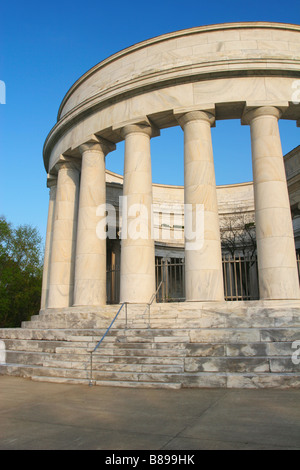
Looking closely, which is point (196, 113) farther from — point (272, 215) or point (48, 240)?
point (48, 240)

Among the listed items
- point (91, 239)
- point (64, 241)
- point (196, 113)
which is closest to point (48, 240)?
point (64, 241)

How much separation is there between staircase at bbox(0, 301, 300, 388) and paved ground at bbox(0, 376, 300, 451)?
956 millimetres

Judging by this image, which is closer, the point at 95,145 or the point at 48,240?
the point at 95,145

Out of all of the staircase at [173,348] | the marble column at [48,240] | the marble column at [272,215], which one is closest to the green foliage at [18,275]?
the marble column at [48,240]

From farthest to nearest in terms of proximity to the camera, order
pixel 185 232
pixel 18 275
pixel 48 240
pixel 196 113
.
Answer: pixel 18 275 < pixel 48 240 < pixel 196 113 < pixel 185 232

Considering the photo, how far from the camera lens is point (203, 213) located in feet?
77.7

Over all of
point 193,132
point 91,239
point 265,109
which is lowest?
point 91,239

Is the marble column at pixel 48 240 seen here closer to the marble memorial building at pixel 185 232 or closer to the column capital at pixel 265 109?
the marble memorial building at pixel 185 232

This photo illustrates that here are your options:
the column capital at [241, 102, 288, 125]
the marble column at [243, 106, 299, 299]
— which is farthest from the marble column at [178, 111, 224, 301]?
the marble column at [243, 106, 299, 299]

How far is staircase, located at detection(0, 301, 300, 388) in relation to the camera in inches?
585

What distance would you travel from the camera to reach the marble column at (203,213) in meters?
22.8

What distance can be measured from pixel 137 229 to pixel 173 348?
1051cm

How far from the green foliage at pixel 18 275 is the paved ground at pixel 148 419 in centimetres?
5354

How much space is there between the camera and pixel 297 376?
1423 cm
